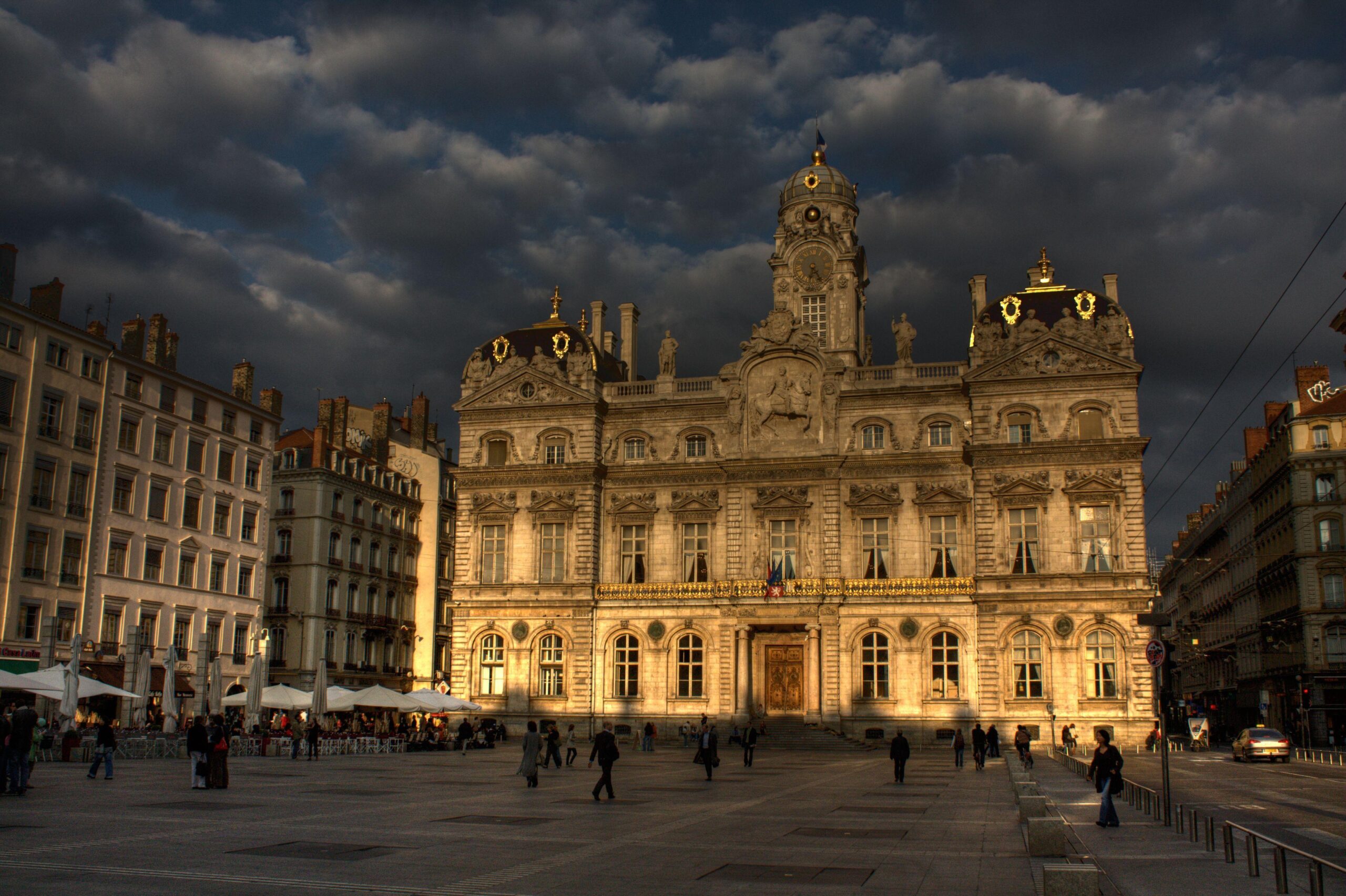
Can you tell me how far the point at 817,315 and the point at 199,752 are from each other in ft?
141

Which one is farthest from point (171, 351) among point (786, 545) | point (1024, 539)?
point (1024, 539)

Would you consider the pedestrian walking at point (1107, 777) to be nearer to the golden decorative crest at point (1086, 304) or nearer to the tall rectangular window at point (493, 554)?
the golden decorative crest at point (1086, 304)

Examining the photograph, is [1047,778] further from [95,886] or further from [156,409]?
[156,409]

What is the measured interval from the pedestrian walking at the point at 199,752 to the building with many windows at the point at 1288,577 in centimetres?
Answer: 5553

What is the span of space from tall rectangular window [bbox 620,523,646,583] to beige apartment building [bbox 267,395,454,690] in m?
10.2

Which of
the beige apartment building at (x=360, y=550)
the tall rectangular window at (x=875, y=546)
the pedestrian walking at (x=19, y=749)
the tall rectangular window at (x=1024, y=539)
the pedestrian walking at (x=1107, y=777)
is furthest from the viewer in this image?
the beige apartment building at (x=360, y=550)

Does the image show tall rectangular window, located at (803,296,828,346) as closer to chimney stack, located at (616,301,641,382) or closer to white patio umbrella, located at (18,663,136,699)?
chimney stack, located at (616,301,641,382)

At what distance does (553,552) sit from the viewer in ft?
198

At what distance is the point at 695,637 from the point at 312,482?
87.1ft

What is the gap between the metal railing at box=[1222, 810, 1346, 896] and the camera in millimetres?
10344

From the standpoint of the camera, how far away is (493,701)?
59969 mm

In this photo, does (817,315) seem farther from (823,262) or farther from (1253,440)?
(1253,440)

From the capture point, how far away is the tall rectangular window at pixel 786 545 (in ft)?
187

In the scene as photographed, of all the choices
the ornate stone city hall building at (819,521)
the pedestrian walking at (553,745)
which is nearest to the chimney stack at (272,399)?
the ornate stone city hall building at (819,521)
